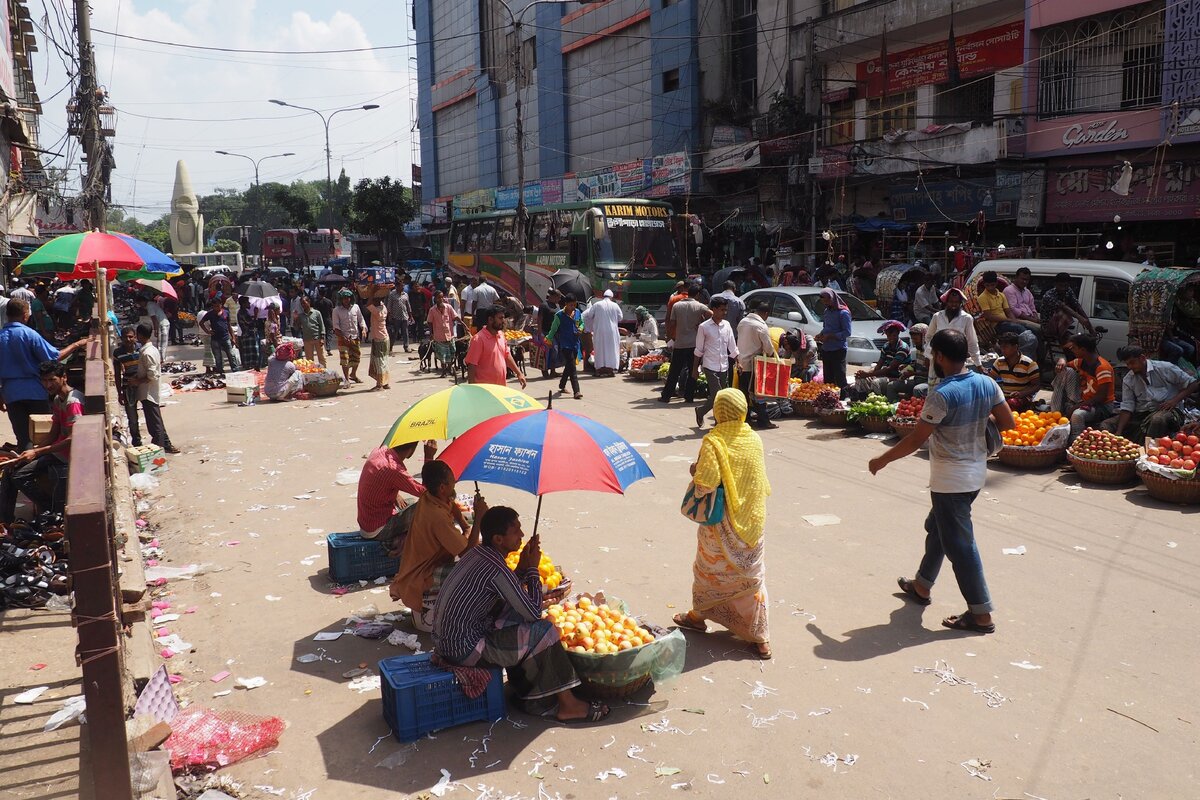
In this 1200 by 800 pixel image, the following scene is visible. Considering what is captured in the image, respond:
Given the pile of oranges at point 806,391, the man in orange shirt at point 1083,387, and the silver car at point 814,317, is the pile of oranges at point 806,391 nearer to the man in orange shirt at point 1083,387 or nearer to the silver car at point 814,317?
the man in orange shirt at point 1083,387

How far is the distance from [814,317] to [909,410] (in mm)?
5913

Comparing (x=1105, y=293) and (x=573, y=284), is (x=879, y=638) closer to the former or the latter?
(x=1105, y=293)

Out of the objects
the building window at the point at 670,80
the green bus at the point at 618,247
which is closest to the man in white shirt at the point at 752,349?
the green bus at the point at 618,247

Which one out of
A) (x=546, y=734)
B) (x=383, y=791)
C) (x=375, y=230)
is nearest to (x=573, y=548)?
(x=546, y=734)

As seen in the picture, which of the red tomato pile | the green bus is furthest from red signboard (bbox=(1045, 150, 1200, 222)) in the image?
the red tomato pile

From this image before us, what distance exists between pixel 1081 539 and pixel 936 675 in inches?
122

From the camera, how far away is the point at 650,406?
14258 millimetres

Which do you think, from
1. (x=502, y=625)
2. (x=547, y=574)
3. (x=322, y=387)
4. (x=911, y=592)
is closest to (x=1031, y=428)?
(x=911, y=592)

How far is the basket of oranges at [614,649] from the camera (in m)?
4.70

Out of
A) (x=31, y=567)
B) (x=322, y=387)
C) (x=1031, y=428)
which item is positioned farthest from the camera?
(x=322, y=387)

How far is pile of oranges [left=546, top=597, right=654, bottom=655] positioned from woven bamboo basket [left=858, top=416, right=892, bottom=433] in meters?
7.22

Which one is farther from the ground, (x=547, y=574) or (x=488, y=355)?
(x=488, y=355)

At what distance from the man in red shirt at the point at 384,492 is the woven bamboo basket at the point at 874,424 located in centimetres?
680

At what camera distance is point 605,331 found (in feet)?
56.6
